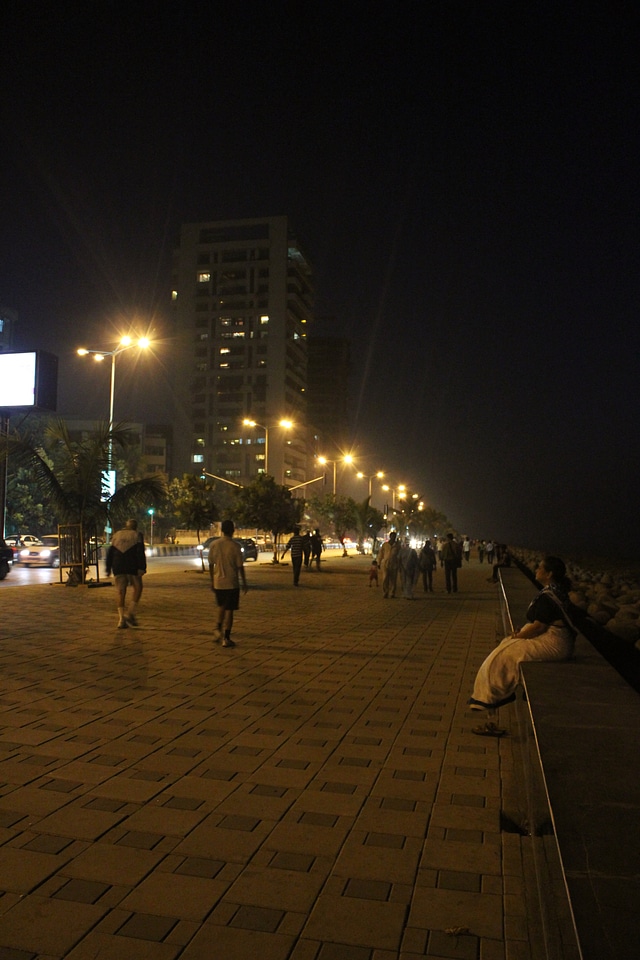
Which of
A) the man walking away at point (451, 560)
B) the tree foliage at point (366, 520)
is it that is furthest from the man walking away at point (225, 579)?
the tree foliage at point (366, 520)

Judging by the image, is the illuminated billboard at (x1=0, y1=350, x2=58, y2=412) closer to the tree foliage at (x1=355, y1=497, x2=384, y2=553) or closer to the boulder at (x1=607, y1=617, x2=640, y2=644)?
the boulder at (x1=607, y1=617, x2=640, y2=644)

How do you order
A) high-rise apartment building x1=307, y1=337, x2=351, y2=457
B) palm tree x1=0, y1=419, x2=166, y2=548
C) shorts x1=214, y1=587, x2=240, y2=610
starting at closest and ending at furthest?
shorts x1=214, y1=587, x2=240, y2=610, palm tree x1=0, y1=419, x2=166, y2=548, high-rise apartment building x1=307, y1=337, x2=351, y2=457

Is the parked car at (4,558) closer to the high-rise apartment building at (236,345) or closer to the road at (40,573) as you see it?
the road at (40,573)

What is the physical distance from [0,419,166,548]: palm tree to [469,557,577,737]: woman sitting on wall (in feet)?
56.2

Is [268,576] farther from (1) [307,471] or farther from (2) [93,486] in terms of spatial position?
(1) [307,471]

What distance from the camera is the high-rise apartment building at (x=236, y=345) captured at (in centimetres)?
11612

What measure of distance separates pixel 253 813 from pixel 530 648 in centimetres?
248

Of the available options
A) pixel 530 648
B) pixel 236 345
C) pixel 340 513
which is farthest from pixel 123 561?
pixel 236 345

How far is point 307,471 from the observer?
5281 inches

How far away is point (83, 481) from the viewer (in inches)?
847

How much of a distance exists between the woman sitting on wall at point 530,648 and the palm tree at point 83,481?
1712 centimetres

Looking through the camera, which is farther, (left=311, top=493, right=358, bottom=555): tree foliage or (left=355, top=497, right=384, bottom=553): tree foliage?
(left=311, top=493, right=358, bottom=555): tree foliage

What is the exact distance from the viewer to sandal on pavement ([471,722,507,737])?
6.47m

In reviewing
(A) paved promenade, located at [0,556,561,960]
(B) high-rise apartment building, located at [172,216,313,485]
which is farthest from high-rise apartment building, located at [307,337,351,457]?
(A) paved promenade, located at [0,556,561,960]
